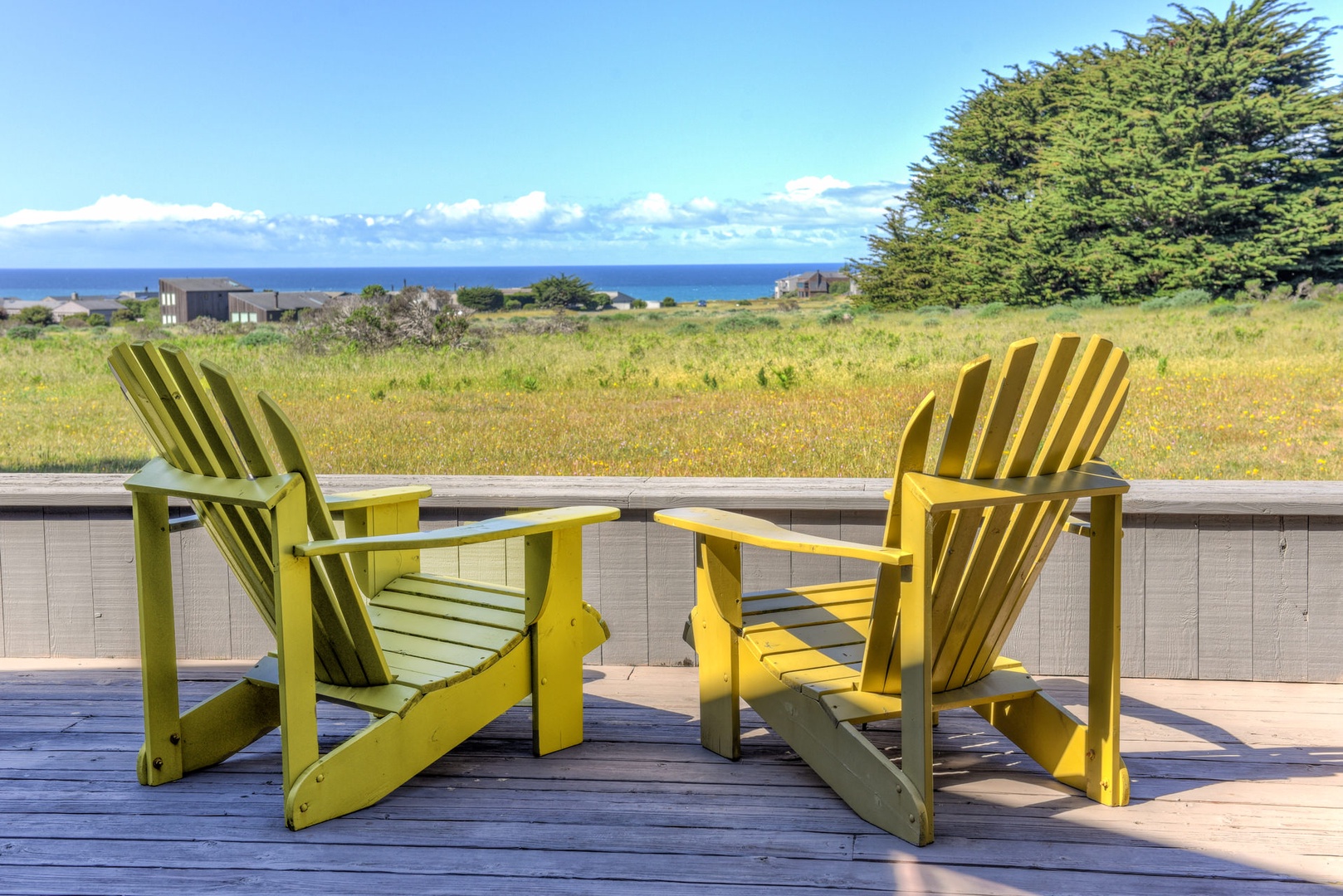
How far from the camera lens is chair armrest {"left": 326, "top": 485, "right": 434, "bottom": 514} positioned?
2.52 m

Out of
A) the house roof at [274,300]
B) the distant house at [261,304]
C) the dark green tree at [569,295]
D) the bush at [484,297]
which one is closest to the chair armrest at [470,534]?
the bush at [484,297]

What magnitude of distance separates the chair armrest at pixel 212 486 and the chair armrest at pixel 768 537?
30.7 inches

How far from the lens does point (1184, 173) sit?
23.6m

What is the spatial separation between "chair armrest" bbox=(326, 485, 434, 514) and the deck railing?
39 cm

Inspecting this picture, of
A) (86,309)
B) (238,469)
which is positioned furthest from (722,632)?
(86,309)

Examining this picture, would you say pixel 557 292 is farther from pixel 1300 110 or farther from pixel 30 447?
pixel 30 447

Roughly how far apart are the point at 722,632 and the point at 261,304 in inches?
1964

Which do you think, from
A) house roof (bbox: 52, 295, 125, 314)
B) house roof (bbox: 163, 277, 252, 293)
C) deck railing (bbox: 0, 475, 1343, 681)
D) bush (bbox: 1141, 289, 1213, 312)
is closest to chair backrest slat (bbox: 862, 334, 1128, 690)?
deck railing (bbox: 0, 475, 1343, 681)

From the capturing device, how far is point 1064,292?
26.3m

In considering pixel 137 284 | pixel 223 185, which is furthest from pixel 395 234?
pixel 223 185

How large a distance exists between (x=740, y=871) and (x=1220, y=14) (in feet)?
94.8

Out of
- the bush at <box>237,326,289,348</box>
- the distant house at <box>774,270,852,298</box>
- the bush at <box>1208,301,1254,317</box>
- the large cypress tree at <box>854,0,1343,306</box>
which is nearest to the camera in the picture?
the bush at <box>237,326,289,348</box>

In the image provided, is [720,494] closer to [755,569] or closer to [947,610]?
[755,569]

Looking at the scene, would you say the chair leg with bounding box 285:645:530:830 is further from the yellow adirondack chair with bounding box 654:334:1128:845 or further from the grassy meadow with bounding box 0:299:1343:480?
the grassy meadow with bounding box 0:299:1343:480
